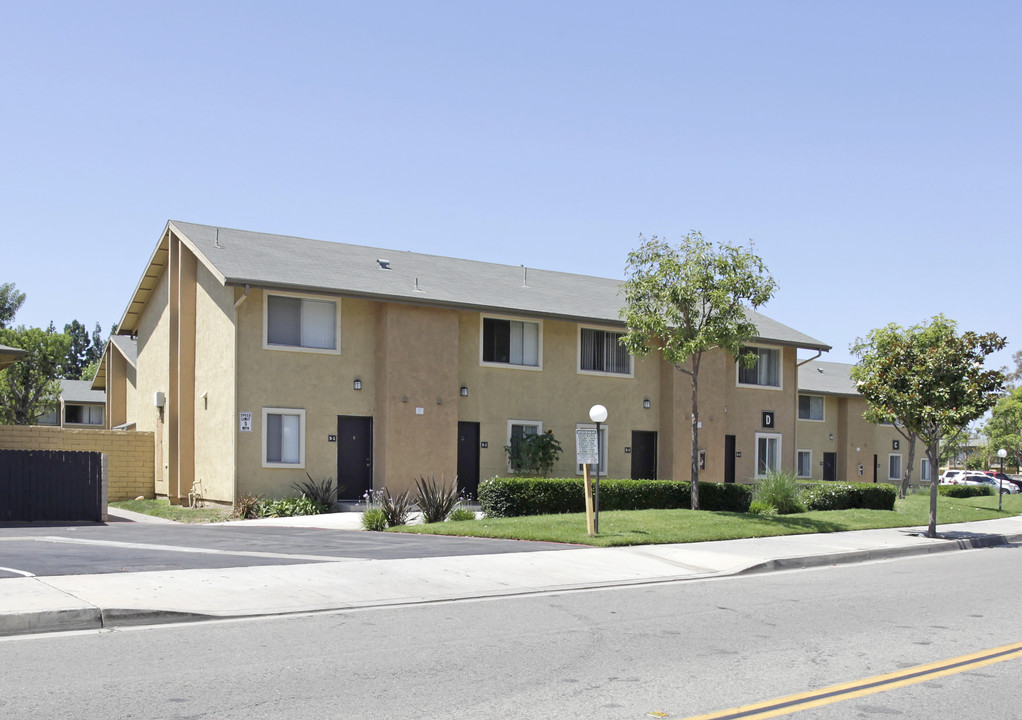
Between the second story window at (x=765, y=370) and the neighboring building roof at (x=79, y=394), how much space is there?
3808 cm

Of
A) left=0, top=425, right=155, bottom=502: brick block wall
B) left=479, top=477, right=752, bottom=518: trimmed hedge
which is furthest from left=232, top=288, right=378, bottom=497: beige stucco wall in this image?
left=0, top=425, right=155, bottom=502: brick block wall

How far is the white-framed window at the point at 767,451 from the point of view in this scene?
103 feet

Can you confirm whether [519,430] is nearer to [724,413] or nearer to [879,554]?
[724,413]

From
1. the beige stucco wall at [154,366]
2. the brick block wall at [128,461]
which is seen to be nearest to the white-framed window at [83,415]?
the beige stucco wall at [154,366]

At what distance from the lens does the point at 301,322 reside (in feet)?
77.3

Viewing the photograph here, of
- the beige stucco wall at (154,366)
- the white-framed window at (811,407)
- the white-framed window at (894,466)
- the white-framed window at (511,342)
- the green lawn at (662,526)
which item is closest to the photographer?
the green lawn at (662,526)

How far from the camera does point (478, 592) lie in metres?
11.5

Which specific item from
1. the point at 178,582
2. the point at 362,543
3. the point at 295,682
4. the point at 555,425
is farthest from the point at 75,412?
the point at 295,682

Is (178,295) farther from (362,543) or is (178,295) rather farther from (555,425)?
(362,543)

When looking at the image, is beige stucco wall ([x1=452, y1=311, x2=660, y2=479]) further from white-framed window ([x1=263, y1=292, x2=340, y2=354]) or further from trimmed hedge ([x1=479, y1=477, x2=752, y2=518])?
trimmed hedge ([x1=479, y1=477, x2=752, y2=518])

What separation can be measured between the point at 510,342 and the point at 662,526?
9.10 metres

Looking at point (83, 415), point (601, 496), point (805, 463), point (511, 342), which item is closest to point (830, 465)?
point (805, 463)

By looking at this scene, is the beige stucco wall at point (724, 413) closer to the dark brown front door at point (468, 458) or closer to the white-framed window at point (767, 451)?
the white-framed window at point (767, 451)

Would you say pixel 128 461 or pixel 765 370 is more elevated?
pixel 765 370
